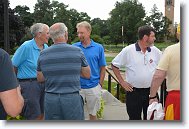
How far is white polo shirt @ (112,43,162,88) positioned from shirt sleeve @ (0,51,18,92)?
1.57 meters

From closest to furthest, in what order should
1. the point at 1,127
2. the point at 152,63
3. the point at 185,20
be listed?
the point at 185,20 → the point at 1,127 → the point at 152,63

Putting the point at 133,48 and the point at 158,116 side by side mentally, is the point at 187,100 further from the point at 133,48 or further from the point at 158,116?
the point at 133,48

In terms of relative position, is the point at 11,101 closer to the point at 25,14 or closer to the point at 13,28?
the point at 25,14

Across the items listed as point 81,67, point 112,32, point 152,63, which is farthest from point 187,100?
point 112,32

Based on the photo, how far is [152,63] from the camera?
2945mm

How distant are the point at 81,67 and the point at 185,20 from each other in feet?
2.91

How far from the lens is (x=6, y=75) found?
1537 mm

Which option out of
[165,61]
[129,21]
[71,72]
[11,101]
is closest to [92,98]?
[71,72]

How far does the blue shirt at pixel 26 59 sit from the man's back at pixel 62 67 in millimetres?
667

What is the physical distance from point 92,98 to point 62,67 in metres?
1.01

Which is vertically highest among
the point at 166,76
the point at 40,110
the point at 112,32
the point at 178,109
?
the point at 112,32

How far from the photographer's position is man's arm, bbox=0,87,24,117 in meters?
1.55

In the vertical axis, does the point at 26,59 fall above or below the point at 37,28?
below

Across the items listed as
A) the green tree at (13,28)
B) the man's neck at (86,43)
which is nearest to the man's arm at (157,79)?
the man's neck at (86,43)
